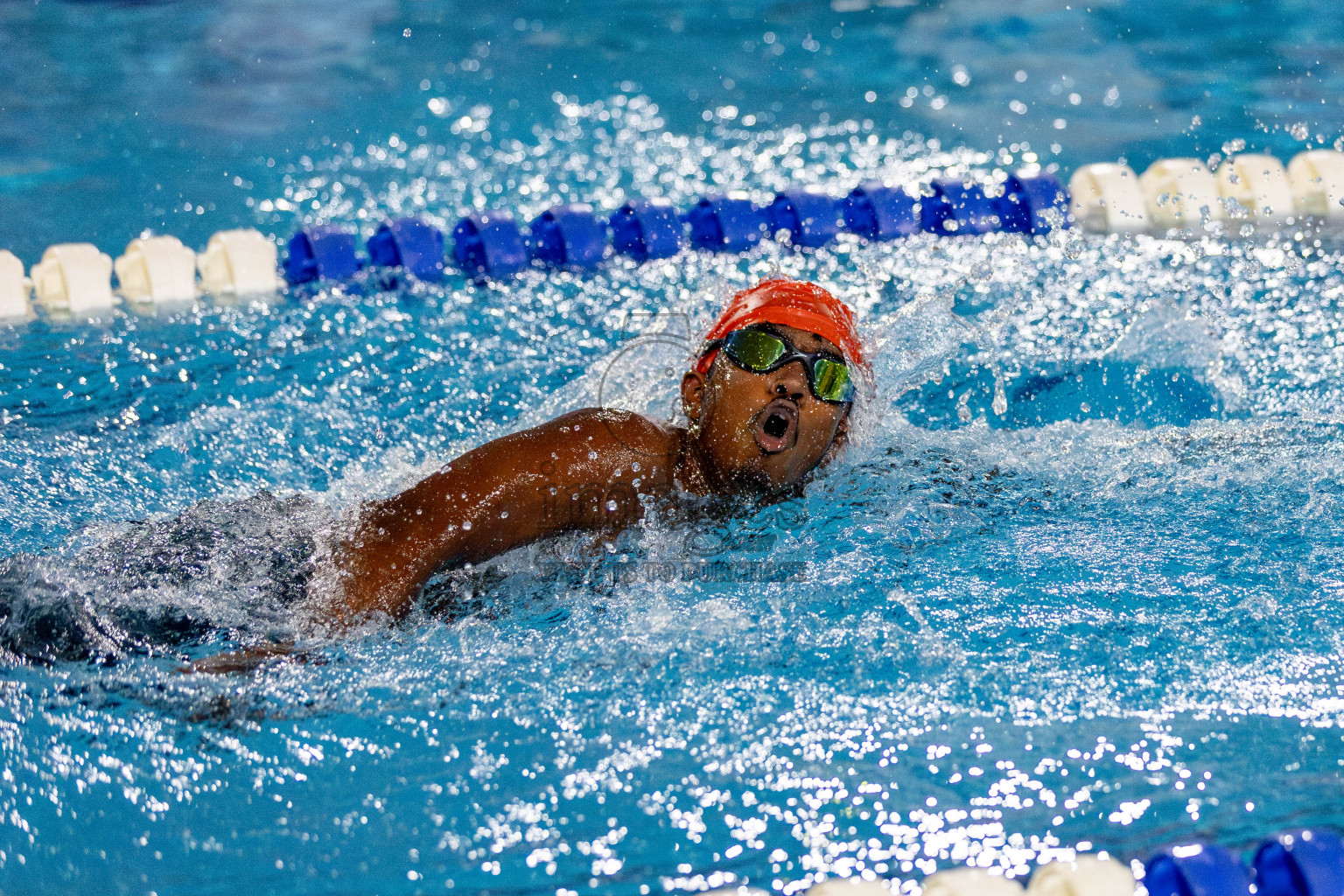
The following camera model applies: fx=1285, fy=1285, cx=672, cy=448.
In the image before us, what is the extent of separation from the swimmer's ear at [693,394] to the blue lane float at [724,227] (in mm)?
2015

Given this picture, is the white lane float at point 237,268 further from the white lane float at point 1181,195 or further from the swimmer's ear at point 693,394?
the white lane float at point 1181,195

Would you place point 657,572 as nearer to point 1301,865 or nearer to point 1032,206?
point 1301,865

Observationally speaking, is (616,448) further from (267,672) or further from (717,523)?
(267,672)

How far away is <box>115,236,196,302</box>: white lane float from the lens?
13.8 ft

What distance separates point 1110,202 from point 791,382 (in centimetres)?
289

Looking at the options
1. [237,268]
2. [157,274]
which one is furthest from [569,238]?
[157,274]

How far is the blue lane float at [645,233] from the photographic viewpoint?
4.58 meters

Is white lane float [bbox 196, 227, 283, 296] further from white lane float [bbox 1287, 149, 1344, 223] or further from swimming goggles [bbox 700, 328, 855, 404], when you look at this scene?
white lane float [bbox 1287, 149, 1344, 223]

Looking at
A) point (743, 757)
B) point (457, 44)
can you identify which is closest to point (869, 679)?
point (743, 757)

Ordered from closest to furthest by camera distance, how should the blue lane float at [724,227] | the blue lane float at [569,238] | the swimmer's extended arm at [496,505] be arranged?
the swimmer's extended arm at [496,505] < the blue lane float at [569,238] < the blue lane float at [724,227]

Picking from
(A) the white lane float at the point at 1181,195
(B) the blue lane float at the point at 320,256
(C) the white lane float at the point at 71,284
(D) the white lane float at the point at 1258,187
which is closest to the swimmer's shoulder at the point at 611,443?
(B) the blue lane float at the point at 320,256

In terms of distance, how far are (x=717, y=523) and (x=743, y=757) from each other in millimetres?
687

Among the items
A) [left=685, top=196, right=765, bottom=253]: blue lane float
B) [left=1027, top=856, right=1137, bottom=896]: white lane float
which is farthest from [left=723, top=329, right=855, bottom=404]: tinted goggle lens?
[left=685, top=196, right=765, bottom=253]: blue lane float

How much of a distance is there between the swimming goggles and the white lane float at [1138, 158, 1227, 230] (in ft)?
9.29
